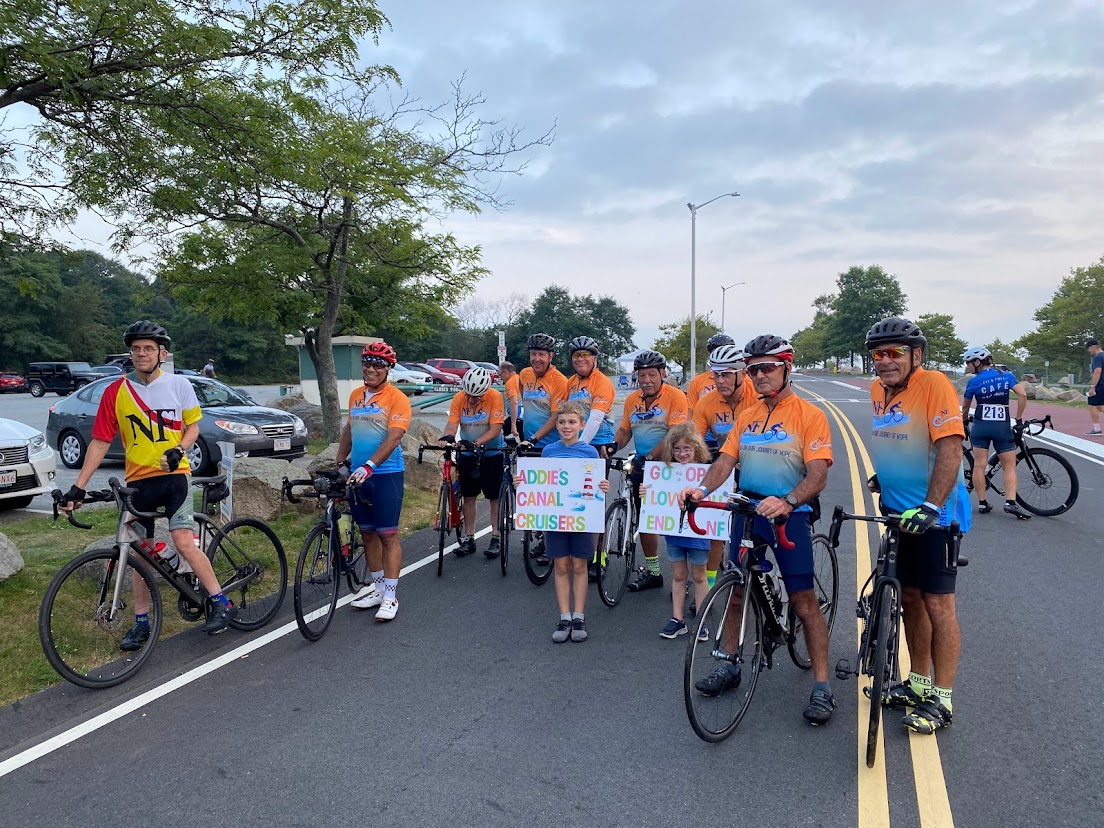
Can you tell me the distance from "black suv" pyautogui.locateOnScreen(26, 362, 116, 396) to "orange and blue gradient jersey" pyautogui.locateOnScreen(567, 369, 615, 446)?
41.1 m

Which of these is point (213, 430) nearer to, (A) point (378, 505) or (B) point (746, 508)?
(A) point (378, 505)

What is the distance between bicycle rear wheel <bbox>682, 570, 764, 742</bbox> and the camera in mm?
3828

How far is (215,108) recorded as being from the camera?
7102mm

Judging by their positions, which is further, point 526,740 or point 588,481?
point 588,481

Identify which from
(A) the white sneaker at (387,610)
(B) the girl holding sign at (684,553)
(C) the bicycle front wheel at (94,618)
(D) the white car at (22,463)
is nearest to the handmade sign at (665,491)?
(B) the girl holding sign at (684,553)

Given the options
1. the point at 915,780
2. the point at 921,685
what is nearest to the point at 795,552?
the point at 921,685

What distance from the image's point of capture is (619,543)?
6.70 meters

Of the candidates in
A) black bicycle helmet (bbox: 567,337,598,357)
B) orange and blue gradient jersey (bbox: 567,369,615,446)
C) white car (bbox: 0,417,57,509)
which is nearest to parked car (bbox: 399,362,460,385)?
white car (bbox: 0,417,57,509)

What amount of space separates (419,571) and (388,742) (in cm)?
342

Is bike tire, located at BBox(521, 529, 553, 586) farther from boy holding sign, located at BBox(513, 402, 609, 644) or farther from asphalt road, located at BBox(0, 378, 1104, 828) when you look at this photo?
boy holding sign, located at BBox(513, 402, 609, 644)

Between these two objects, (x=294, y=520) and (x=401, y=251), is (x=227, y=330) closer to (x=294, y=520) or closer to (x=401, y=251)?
(x=401, y=251)

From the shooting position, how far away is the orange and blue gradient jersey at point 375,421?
5777 millimetres

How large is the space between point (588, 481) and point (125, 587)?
3.14 metres

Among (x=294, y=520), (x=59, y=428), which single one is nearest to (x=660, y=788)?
(x=294, y=520)
